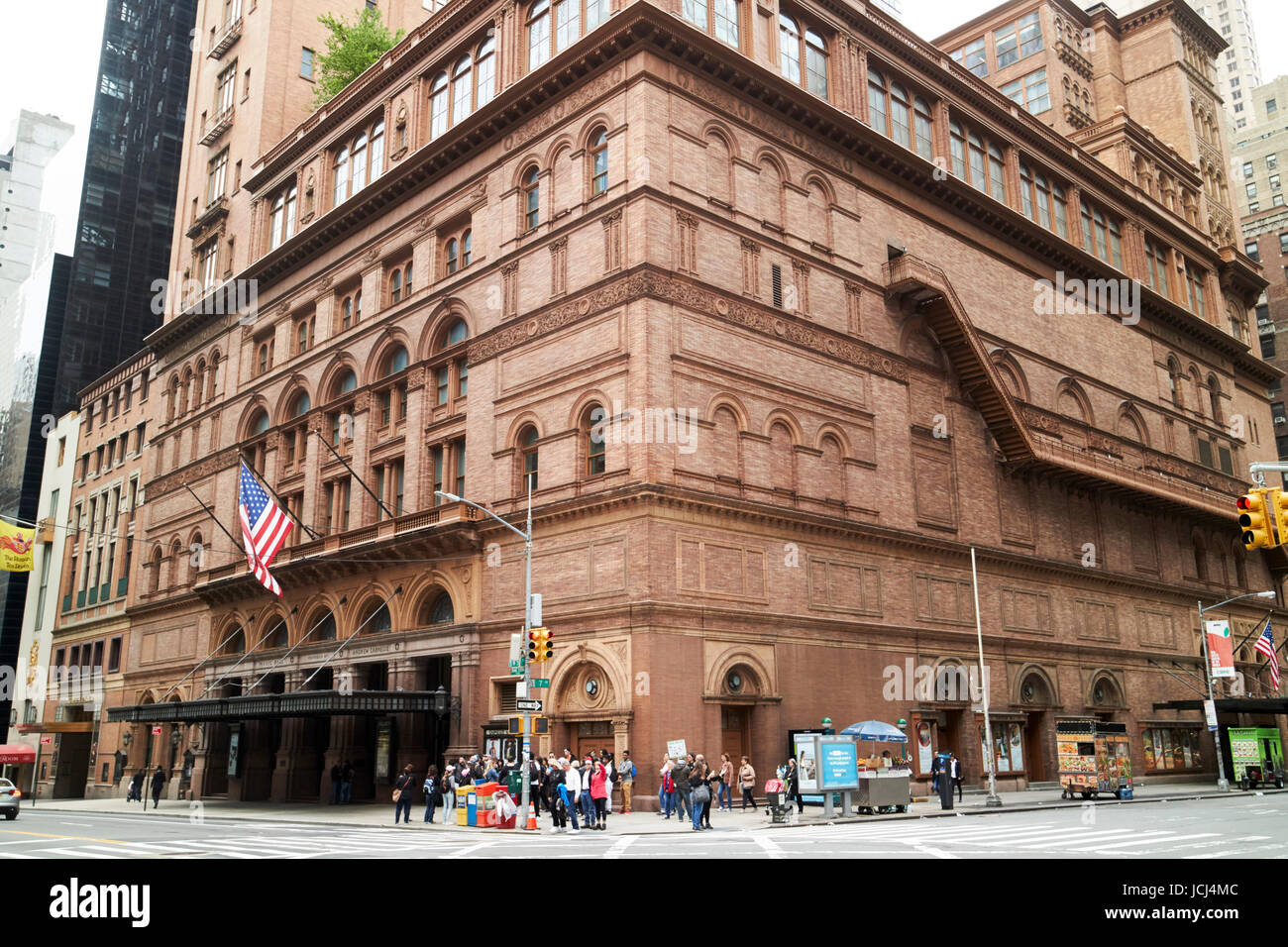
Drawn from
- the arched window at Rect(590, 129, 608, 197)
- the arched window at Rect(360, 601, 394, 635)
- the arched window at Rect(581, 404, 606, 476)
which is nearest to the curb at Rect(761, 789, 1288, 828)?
the arched window at Rect(581, 404, 606, 476)

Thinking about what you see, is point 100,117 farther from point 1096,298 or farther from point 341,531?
point 1096,298

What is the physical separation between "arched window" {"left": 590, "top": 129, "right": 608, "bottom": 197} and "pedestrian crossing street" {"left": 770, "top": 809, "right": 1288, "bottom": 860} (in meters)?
22.6

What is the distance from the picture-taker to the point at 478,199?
42.2 meters

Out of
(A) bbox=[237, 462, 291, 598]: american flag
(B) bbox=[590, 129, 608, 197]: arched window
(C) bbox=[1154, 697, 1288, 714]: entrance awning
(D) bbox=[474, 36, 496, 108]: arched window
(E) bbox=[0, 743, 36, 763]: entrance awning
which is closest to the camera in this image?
(B) bbox=[590, 129, 608, 197]: arched window

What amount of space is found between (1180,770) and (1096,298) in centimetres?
2424

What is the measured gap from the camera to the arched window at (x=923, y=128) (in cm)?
4778

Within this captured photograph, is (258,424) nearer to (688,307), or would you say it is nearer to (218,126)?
(218,126)

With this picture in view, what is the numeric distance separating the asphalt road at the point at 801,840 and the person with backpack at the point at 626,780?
513cm

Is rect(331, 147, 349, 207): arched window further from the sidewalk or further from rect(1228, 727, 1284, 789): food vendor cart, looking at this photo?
rect(1228, 727, 1284, 789): food vendor cart

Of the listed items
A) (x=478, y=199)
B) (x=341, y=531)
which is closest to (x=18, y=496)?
(x=341, y=531)

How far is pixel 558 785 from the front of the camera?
2677cm

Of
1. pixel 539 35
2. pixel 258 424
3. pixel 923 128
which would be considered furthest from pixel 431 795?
pixel 923 128

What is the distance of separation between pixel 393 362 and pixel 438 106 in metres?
11.2

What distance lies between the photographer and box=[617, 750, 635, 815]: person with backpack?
3023cm
